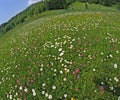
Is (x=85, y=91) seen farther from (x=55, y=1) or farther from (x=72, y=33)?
(x=55, y=1)

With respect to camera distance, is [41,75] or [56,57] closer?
[41,75]

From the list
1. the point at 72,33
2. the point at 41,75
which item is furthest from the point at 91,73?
the point at 72,33

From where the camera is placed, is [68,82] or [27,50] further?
[27,50]

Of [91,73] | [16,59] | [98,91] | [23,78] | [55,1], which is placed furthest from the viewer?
[55,1]

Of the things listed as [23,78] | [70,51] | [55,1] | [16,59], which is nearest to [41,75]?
[23,78]

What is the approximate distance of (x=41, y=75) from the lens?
46.4 feet

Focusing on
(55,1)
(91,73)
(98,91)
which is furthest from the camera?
(55,1)

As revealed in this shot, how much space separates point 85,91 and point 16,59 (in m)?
6.40

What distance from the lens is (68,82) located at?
13.2m

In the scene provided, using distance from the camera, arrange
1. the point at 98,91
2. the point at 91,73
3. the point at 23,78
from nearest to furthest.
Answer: the point at 98,91, the point at 91,73, the point at 23,78

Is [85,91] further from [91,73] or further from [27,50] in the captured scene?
[27,50]

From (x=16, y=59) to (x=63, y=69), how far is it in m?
4.66

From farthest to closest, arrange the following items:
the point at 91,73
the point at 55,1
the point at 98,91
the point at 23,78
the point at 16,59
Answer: the point at 55,1
the point at 16,59
the point at 23,78
the point at 91,73
the point at 98,91

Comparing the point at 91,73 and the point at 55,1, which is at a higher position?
the point at 91,73
